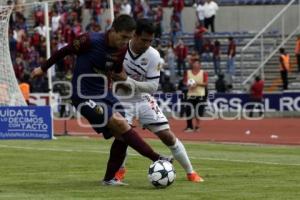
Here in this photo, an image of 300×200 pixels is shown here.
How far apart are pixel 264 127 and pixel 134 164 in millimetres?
16038

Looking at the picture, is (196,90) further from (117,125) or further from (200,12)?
(117,125)

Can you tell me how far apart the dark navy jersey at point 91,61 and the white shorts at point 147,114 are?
3.14 feet

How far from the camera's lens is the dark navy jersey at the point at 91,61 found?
44.5 ft

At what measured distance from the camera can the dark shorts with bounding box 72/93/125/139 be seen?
13469 mm

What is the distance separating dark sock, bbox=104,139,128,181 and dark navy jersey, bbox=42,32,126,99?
3.03 ft

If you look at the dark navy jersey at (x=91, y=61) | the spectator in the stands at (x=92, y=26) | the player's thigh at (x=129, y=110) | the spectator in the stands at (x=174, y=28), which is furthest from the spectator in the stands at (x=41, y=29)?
the dark navy jersey at (x=91, y=61)

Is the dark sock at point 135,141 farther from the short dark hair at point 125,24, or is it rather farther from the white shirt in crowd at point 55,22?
the white shirt in crowd at point 55,22

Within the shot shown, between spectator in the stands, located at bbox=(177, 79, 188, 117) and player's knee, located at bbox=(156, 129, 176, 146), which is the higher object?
player's knee, located at bbox=(156, 129, 176, 146)

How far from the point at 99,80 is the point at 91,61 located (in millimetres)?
273

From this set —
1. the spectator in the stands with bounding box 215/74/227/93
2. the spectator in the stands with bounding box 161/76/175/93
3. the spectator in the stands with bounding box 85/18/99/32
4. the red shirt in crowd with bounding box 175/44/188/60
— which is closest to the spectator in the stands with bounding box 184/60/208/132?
the spectator in the stands with bounding box 215/74/227/93

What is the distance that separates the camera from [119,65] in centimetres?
1364

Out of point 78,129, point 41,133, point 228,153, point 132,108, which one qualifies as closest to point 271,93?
point 78,129

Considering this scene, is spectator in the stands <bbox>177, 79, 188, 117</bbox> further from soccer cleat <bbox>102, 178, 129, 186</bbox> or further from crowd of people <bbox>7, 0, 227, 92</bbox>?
soccer cleat <bbox>102, 178, 129, 186</bbox>

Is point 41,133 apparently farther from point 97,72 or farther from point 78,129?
point 97,72
